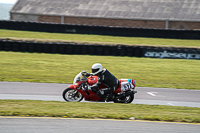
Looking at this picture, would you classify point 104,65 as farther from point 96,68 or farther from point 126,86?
point 96,68

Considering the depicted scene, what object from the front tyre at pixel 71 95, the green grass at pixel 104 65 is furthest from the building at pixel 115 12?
the front tyre at pixel 71 95

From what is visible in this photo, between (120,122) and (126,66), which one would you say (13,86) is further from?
(126,66)

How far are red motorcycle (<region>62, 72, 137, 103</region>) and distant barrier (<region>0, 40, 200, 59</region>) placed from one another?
37.5 ft

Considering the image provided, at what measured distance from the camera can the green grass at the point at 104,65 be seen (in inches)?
606

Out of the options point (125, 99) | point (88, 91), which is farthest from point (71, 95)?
point (125, 99)

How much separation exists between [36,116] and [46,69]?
9.67m

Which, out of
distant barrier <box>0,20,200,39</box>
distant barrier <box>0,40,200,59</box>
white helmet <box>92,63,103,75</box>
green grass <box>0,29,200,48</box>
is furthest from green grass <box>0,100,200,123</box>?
distant barrier <box>0,20,200,39</box>

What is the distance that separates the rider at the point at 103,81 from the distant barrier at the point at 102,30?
1968cm

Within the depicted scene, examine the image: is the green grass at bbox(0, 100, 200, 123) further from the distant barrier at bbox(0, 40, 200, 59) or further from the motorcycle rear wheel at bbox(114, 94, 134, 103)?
the distant barrier at bbox(0, 40, 200, 59)

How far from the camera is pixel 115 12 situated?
132 ft

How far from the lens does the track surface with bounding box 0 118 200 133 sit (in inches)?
284

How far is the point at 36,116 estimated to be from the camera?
8.18 metres

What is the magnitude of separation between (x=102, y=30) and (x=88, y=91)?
66.5ft

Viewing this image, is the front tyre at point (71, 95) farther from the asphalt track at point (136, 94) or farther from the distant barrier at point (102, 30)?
the distant barrier at point (102, 30)
